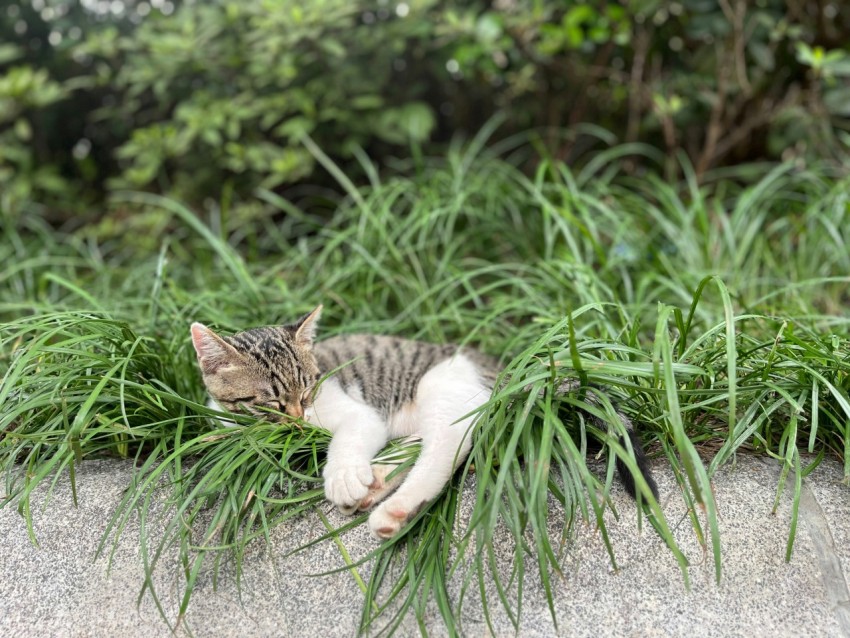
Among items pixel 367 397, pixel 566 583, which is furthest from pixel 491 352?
pixel 566 583

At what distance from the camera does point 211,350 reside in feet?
8.40

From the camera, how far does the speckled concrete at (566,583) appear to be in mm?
2031

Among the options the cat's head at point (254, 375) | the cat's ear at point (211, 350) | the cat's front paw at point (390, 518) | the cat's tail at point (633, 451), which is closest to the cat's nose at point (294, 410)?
the cat's head at point (254, 375)

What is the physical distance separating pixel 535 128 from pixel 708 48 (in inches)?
51.6

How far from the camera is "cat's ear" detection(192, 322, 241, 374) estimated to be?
2.51m

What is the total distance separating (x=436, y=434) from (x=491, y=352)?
1.07 m

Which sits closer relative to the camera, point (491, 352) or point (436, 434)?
point (436, 434)

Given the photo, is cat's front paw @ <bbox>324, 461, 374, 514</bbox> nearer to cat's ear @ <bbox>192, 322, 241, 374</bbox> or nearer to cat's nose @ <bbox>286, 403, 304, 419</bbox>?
cat's nose @ <bbox>286, 403, 304, 419</bbox>

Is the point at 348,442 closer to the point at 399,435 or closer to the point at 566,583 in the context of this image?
the point at 399,435

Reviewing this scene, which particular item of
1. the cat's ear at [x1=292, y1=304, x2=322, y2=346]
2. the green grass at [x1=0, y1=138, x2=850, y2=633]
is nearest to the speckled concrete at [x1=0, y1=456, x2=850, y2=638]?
the green grass at [x1=0, y1=138, x2=850, y2=633]

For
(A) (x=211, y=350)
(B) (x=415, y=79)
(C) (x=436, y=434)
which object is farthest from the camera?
(B) (x=415, y=79)

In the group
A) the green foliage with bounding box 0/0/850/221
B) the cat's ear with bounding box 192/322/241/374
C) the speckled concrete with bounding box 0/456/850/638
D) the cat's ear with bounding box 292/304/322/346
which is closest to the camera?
the speckled concrete with bounding box 0/456/850/638

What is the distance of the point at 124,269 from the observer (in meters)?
4.65

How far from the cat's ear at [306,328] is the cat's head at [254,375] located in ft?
0.23
